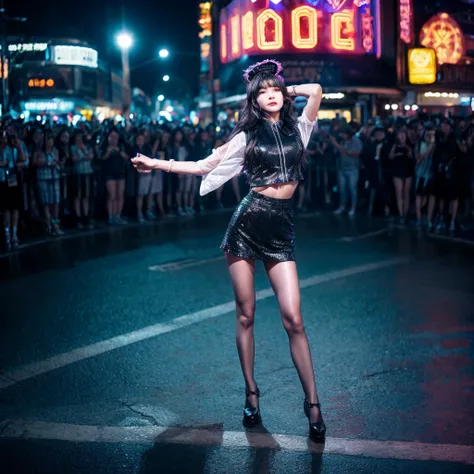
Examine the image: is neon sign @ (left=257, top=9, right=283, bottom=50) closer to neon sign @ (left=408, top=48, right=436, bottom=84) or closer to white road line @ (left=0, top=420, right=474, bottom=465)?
neon sign @ (left=408, top=48, right=436, bottom=84)

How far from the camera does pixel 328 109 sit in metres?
32.4

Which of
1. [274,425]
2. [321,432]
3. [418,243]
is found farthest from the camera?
[418,243]

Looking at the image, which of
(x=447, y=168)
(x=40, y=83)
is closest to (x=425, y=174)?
(x=447, y=168)

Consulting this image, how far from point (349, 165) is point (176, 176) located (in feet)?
13.0

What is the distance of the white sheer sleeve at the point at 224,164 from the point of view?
4.34 metres

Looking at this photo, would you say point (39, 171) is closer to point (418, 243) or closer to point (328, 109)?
point (418, 243)

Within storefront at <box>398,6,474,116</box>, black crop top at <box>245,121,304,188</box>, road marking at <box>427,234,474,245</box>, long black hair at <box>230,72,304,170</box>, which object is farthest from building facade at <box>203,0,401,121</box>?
black crop top at <box>245,121,304,188</box>

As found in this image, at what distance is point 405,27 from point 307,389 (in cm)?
3267

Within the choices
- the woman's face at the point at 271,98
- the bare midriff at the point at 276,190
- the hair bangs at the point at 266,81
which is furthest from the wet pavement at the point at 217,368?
the hair bangs at the point at 266,81

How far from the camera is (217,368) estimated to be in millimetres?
5461

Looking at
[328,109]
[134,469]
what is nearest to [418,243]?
[134,469]

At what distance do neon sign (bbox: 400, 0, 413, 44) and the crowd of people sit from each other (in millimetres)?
17304

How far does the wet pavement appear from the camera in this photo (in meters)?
3.91

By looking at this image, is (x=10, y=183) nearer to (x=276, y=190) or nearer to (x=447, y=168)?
(x=447, y=168)
